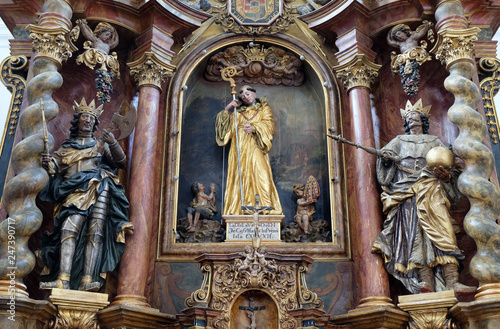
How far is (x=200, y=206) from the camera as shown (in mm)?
9016

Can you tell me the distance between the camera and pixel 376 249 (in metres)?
8.02

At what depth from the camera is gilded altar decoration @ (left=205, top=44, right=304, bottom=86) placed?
10.1 meters

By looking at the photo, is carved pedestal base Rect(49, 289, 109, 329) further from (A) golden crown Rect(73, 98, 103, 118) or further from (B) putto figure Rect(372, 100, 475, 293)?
(B) putto figure Rect(372, 100, 475, 293)

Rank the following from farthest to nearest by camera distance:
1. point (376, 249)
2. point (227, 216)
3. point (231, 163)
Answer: point (231, 163), point (227, 216), point (376, 249)

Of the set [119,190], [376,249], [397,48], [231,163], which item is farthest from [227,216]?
[397,48]

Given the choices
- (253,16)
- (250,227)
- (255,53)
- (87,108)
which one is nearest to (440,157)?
(250,227)

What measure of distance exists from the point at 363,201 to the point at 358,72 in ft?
6.58

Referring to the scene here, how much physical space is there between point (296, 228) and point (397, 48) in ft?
10.1

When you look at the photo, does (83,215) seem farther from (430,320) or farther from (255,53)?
(430,320)

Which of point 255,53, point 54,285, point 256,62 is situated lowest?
point 54,285

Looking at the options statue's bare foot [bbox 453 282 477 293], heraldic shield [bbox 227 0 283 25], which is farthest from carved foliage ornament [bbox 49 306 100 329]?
heraldic shield [bbox 227 0 283 25]

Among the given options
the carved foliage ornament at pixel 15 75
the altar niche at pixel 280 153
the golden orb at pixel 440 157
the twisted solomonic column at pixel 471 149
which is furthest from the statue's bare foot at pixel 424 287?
the carved foliage ornament at pixel 15 75

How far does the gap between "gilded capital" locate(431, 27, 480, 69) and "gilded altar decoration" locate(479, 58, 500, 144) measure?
1.07 meters

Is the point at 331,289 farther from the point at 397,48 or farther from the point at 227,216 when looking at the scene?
the point at 397,48
